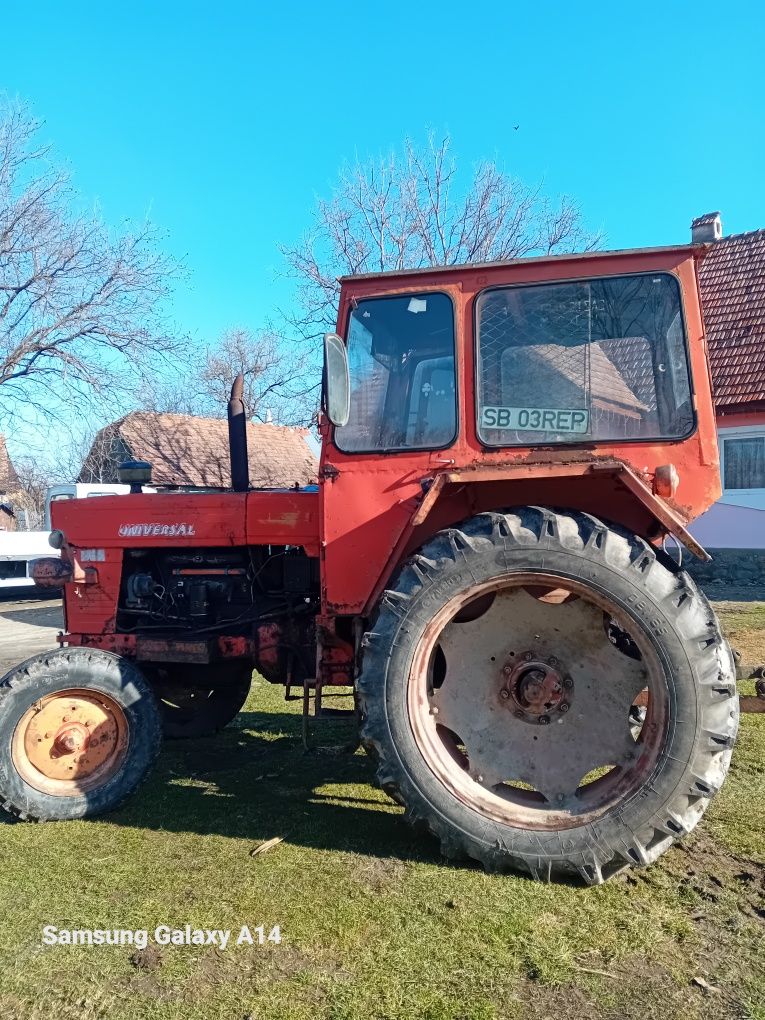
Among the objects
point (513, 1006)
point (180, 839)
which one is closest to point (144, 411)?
point (180, 839)

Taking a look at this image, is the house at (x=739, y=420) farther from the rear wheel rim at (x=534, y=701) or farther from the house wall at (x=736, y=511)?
the rear wheel rim at (x=534, y=701)

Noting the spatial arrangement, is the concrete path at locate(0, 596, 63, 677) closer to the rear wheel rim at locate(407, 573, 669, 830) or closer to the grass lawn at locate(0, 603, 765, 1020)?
the grass lawn at locate(0, 603, 765, 1020)

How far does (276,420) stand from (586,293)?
→ 77.0ft

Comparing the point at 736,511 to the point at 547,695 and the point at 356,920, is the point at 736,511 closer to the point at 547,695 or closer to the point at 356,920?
the point at 547,695

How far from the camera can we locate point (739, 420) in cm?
1152

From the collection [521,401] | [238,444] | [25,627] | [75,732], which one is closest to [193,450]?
[25,627]

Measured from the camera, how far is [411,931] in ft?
8.02

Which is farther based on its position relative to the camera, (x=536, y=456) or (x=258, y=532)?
(x=258, y=532)

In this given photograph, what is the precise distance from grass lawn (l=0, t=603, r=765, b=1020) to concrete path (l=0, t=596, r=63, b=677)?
4797 millimetres

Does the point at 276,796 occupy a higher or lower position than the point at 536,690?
lower

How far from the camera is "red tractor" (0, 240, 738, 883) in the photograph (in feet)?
9.18

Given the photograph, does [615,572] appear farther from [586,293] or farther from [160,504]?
[160,504]

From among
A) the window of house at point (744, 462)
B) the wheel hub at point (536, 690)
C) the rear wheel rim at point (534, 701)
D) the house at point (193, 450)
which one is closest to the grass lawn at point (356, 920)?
the rear wheel rim at point (534, 701)

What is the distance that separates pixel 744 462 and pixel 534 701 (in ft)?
33.4
